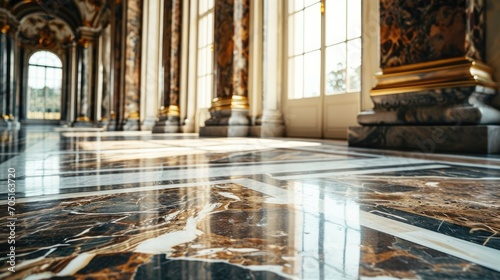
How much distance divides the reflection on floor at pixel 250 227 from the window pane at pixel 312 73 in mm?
4413

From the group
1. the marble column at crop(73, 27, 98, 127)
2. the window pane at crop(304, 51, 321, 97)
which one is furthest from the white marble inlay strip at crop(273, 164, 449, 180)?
the marble column at crop(73, 27, 98, 127)

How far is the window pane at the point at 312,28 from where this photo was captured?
5.67 metres

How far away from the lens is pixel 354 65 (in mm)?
4930

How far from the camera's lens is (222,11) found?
6.66 metres

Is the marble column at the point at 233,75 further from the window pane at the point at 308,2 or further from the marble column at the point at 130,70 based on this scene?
the marble column at the point at 130,70

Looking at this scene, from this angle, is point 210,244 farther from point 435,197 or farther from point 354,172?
point 354,172

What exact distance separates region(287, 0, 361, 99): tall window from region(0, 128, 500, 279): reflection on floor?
388cm

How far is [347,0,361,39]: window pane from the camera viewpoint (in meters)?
4.88

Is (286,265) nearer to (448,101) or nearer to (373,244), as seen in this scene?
(373,244)

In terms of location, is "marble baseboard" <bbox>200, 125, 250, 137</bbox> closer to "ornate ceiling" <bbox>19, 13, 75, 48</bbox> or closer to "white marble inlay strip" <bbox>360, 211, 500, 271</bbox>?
"white marble inlay strip" <bbox>360, 211, 500, 271</bbox>

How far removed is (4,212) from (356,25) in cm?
493

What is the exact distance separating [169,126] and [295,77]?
4.02 m

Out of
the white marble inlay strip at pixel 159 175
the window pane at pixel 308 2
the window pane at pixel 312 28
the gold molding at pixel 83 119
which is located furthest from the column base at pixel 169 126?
the gold molding at pixel 83 119

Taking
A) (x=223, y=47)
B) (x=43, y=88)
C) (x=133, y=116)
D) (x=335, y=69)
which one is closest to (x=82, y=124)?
(x=43, y=88)
